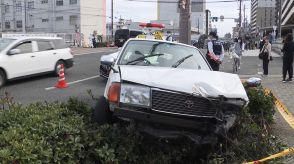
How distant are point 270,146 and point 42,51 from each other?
35.6ft

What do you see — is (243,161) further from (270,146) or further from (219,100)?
(219,100)

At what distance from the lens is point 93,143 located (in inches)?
178

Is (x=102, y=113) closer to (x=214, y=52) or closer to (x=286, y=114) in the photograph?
(x=286, y=114)

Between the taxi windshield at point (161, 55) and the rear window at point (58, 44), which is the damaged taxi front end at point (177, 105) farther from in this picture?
the rear window at point (58, 44)

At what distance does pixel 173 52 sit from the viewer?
672cm

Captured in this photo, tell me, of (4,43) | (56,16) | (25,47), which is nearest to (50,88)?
(25,47)

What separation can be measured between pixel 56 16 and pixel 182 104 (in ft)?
251

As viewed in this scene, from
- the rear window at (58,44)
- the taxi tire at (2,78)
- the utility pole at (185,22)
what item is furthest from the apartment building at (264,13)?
the taxi tire at (2,78)

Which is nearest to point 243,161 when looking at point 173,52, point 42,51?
point 173,52

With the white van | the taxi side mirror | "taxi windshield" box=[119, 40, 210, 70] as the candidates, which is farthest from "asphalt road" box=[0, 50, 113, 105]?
"taxi windshield" box=[119, 40, 210, 70]

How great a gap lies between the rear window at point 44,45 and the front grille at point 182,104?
10456mm

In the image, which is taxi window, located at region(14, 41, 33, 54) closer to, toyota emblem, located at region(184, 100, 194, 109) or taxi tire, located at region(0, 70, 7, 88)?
taxi tire, located at region(0, 70, 7, 88)

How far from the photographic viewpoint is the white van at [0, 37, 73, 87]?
499 inches

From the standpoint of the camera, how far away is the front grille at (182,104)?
4.63 m
